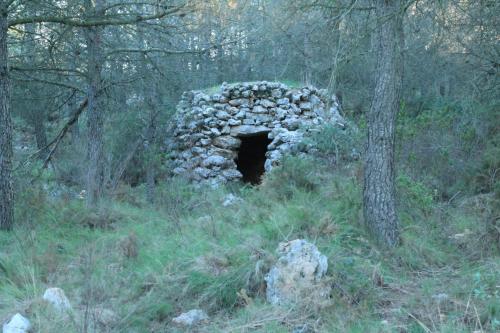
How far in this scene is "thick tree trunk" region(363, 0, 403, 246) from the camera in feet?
17.0

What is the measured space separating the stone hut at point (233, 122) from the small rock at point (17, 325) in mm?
7280

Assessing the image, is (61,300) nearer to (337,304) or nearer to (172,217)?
(337,304)

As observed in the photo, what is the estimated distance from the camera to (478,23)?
767 cm

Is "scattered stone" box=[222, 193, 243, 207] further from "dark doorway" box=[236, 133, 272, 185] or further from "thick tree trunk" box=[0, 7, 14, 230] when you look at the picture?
"dark doorway" box=[236, 133, 272, 185]

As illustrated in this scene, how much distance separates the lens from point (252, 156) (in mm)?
13297

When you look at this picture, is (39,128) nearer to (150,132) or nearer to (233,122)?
(150,132)

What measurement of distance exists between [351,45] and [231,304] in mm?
2726

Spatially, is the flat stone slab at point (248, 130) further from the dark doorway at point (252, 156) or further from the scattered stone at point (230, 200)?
the scattered stone at point (230, 200)

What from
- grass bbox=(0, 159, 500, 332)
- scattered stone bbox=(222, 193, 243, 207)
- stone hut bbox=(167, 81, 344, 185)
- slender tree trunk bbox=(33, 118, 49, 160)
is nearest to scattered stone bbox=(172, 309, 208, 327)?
grass bbox=(0, 159, 500, 332)

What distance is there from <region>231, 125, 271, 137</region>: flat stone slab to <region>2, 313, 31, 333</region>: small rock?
820 cm

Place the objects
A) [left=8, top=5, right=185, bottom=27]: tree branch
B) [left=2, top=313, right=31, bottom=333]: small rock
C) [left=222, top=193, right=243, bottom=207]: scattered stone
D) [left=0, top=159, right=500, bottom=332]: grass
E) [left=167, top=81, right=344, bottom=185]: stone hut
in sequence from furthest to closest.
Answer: [left=167, top=81, right=344, bottom=185]: stone hut
[left=222, top=193, right=243, bottom=207]: scattered stone
[left=8, top=5, right=185, bottom=27]: tree branch
[left=0, top=159, right=500, bottom=332]: grass
[left=2, top=313, right=31, bottom=333]: small rock

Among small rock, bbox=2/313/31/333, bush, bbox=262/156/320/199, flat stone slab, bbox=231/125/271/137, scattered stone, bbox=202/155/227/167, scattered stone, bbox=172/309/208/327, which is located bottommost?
scattered stone, bbox=172/309/208/327

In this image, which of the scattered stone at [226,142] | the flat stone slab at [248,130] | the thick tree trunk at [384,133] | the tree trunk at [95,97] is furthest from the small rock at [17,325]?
the flat stone slab at [248,130]

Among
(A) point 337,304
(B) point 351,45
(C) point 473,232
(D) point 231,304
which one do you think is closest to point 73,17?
(B) point 351,45
